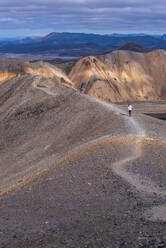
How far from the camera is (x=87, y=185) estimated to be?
13.6m

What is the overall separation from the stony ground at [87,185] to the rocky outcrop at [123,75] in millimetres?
39857

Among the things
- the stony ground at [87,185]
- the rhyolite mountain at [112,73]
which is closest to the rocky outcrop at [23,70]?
the rhyolite mountain at [112,73]

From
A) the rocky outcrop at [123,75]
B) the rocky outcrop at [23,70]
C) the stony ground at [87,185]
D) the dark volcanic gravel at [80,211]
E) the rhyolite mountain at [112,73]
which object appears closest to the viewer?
the dark volcanic gravel at [80,211]

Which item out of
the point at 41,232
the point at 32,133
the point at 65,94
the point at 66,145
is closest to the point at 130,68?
the point at 65,94

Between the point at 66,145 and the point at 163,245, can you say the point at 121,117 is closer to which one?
the point at 66,145

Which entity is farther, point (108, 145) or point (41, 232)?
point (108, 145)

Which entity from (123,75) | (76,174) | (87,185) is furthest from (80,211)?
(123,75)

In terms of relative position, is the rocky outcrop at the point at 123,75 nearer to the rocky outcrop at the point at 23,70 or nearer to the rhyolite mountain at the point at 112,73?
the rhyolite mountain at the point at 112,73

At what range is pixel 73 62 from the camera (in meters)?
75.0

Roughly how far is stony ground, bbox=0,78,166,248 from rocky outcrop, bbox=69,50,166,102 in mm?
39857

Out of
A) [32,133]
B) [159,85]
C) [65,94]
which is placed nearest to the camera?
[32,133]

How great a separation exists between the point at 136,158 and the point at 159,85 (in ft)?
198

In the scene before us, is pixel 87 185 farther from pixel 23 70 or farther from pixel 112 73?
pixel 112 73

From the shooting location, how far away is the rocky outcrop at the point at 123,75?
66.5 metres
